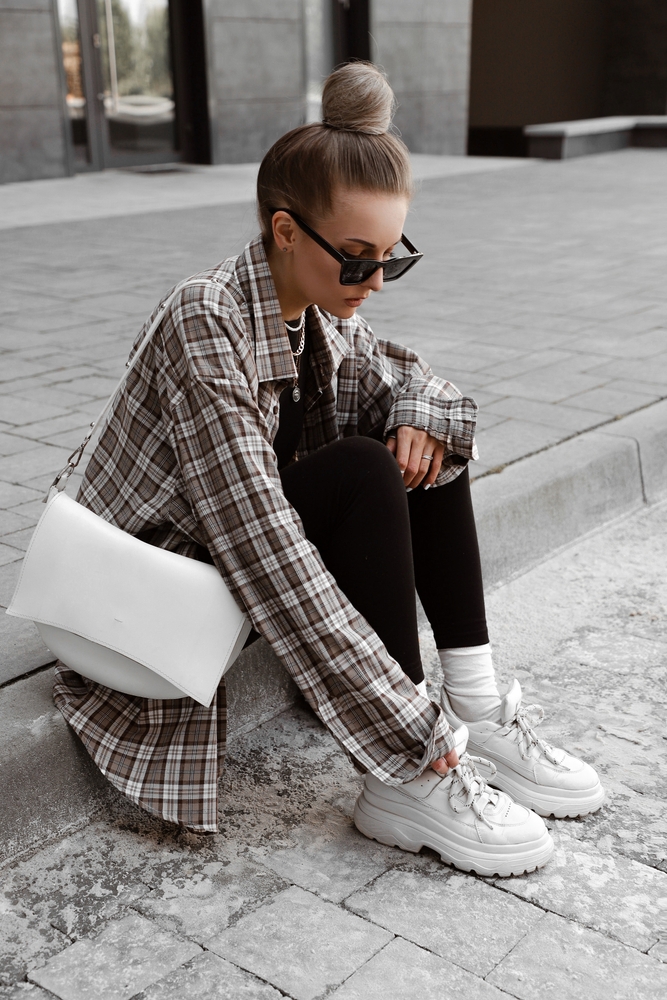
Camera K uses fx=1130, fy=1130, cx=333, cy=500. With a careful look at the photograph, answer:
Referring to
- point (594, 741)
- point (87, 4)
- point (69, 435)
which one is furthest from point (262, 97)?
point (594, 741)

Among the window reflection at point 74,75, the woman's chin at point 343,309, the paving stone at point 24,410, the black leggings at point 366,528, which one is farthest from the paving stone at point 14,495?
the window reflection at point 74,75

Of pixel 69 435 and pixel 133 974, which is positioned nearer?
pixel 133 974

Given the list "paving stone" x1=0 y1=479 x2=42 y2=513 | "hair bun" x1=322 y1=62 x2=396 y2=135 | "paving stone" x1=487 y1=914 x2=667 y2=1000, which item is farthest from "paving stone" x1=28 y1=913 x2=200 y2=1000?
"paving stone" x1=0 y1=479 x2=42 y2=513

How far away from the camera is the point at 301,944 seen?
175 cm

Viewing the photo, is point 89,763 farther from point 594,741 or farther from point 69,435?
point 69,435

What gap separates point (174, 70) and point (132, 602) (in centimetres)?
1306

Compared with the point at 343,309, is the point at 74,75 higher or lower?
lower

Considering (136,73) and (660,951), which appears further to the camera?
(136,73)

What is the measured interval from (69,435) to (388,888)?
7.36 ft

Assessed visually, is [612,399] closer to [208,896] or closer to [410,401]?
[410,401]

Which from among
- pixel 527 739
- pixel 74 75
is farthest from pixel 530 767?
pixel 74 75

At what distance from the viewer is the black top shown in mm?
2145

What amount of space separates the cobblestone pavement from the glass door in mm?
11939

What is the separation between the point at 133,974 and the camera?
168 centimetres
